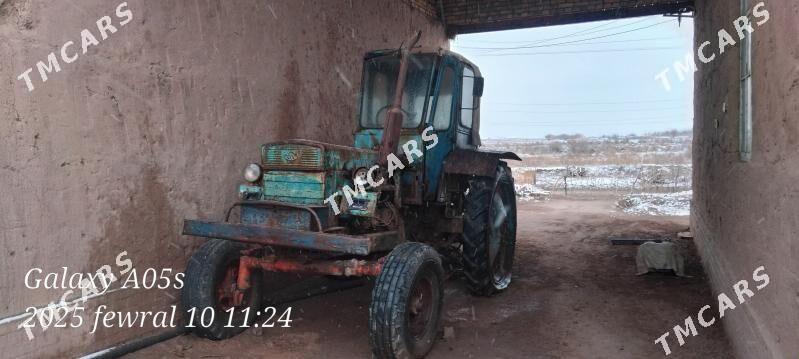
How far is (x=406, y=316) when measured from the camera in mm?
3559

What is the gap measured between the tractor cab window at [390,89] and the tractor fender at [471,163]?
0.55 m

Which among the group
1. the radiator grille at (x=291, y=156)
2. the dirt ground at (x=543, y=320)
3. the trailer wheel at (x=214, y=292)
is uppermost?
the radiator grille at (x=291, y=156)

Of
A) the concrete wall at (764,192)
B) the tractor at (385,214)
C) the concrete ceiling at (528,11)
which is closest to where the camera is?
the concrete wall at (764,192)

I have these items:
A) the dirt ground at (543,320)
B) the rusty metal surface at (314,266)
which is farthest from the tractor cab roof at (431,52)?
the dirt ground at (543,320)

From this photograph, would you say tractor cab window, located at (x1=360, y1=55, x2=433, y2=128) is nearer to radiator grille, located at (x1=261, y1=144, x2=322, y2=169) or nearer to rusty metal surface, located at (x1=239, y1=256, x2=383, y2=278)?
radiator grille, located at (x1=261, y1=144, x2=322, y2=169)

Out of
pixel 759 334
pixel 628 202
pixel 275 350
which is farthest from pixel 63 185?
pixel 628 202

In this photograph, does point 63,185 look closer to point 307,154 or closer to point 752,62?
point 307,154

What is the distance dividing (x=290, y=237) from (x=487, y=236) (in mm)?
2332

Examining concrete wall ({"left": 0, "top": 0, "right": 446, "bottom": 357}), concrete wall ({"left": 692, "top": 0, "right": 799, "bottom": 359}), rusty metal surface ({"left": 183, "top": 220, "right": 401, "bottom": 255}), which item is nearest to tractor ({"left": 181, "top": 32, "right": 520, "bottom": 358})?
rusty metal surface ({"left": 183, "top": 220, "right": 401, "bottom": 255})

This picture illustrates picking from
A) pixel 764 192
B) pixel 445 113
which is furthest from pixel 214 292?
pixel 764 192

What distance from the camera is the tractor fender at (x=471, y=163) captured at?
5.04 metres

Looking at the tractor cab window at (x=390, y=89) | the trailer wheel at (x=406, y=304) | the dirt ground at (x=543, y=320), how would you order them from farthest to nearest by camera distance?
the tractor cab window at (x=390, y=89) < the dirt ground at (x=543, y=320) < the trailer wheel at (x=406, y=304)

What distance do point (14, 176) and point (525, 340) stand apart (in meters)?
3.91

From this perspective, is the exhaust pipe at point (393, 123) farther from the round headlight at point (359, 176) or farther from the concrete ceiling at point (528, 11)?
the concrete ceiling at point (528, 11)
